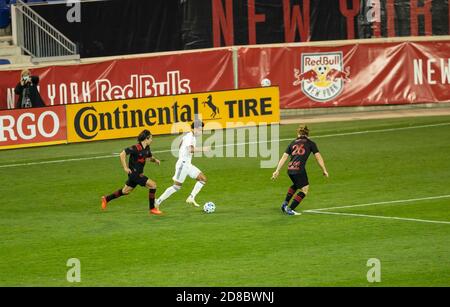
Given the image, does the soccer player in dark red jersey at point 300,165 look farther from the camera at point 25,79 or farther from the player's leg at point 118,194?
the camera at point 25,79

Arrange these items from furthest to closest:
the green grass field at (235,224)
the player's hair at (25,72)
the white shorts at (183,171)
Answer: the player's hair at (25,72), the white shorts at (183,171), the green grass field at (235,224)

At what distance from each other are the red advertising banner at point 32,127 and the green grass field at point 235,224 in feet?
1.20

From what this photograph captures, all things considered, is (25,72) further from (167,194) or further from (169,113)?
(167,194)

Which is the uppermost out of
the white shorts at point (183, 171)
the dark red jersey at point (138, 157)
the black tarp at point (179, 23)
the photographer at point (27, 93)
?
the black tarp at point (179, 23)

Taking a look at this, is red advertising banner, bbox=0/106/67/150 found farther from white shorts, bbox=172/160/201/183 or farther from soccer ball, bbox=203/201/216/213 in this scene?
soccer ball, bbox=203/201/216/213

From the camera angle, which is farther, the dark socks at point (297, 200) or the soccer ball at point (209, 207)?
the soccer ball at point (209, 207)

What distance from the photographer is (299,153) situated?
21094 mm

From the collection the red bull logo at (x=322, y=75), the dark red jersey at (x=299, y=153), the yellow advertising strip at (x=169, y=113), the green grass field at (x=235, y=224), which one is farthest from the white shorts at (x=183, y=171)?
the red bull logo at (x=322, y=75)

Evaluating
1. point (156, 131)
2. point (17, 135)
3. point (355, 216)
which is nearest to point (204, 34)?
point (156, 131)

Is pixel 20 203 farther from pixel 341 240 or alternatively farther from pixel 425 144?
pixel 425 144

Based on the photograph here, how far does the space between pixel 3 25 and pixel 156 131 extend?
8553 mm

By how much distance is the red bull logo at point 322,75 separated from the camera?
119ft

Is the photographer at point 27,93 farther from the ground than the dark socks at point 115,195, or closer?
farther from the ground

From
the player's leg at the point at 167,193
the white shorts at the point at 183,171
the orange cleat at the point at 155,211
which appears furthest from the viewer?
the white shorts at the point at 183,171
